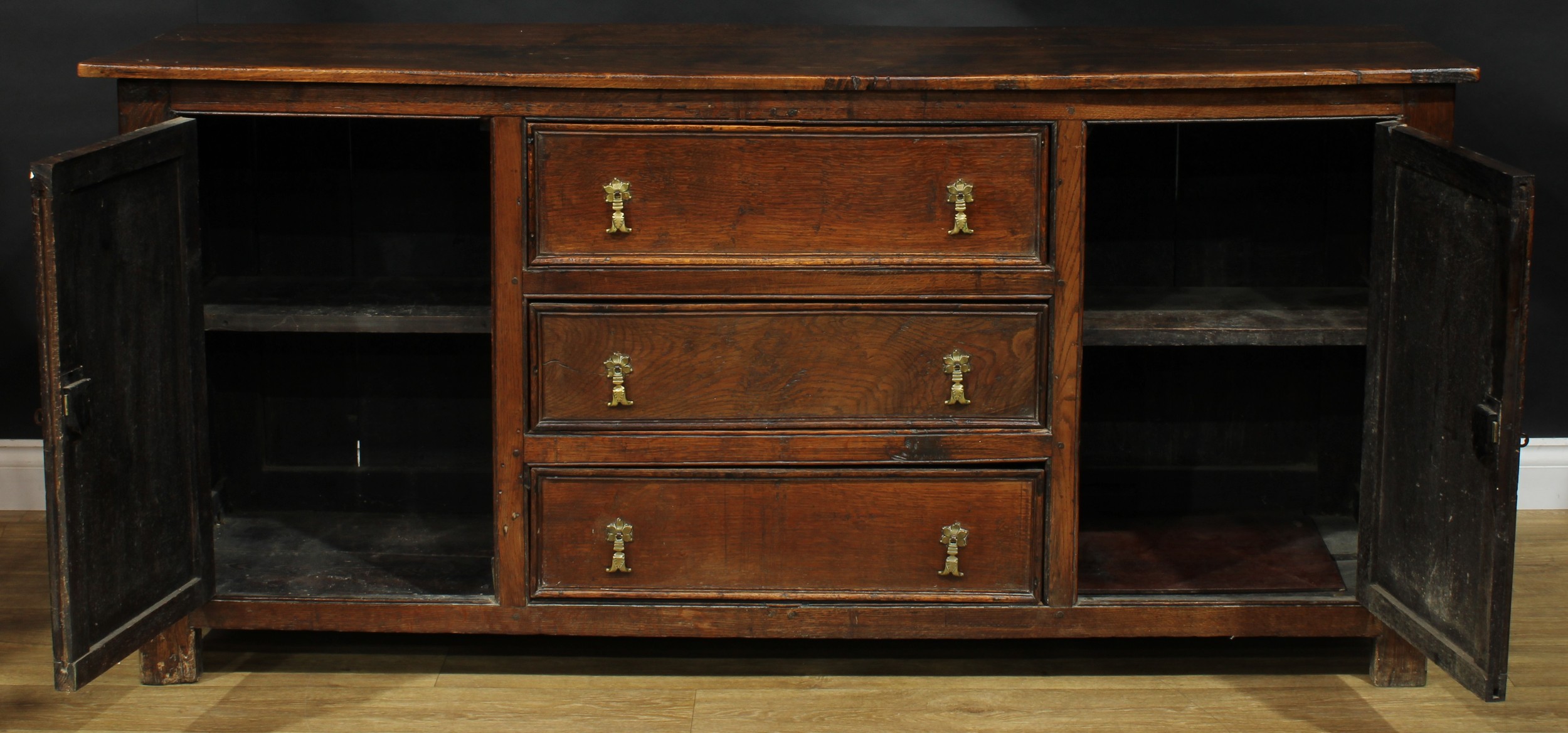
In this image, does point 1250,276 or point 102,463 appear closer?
point 102,463

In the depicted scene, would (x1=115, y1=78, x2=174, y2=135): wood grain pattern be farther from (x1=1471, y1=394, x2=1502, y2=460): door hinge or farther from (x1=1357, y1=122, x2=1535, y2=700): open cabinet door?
(x1=1471, y1=394, x2=1502, y2=460): door hinge

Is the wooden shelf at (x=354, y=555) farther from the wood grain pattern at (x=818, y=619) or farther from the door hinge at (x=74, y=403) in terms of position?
the door hinge at (x=74, y=403)

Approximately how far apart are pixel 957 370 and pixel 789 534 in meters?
0.41

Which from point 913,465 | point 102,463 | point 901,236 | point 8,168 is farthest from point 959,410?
point 8,168

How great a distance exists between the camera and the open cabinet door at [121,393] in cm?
263

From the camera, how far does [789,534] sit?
307 centimetres

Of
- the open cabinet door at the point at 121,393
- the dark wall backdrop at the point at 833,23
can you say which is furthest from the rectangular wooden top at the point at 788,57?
the dark wall backdrop at the point at 833,23

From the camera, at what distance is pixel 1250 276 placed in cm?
360

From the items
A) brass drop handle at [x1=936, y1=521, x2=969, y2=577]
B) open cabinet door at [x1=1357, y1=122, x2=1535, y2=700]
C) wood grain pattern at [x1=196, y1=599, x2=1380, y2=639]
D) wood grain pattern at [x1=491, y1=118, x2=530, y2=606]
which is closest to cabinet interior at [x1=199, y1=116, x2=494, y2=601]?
wood grain pattern at [x1=196, y1=599, x2=1380, y2=639]

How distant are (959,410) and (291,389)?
4.91ft

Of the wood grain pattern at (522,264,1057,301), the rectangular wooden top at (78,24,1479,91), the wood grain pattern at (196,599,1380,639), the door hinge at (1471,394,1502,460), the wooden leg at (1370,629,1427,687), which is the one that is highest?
the rectangular wooden top at (78,24,1479,91)

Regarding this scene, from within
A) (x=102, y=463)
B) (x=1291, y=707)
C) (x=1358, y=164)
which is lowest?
(x=1291, y=707)

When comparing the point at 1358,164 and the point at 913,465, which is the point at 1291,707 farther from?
the point at 1358,164

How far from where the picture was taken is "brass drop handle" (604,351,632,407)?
9.76ft
